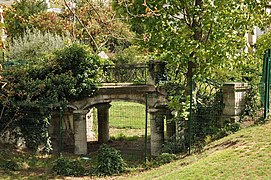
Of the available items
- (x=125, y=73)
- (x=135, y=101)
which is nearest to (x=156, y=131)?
(x=135, y=101)

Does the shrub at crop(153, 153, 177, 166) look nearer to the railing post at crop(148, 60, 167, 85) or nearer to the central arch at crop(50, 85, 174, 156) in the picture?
the central arch at crop(50, 85, 174, 156)

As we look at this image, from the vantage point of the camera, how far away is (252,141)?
9430 millimetres

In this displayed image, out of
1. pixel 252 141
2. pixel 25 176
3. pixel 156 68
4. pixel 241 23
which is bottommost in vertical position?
pixel 25 176

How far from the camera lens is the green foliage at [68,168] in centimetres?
1279

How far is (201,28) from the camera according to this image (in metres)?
11.8

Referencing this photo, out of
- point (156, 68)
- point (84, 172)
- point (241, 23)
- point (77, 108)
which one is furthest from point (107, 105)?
point (241, 23)

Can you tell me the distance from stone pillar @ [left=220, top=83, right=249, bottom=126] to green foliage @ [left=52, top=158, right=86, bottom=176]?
5.08 metres

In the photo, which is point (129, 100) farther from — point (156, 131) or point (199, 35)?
point (199, 35)

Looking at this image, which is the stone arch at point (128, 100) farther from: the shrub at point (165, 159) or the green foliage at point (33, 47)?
the green foliage at point (33, 47)

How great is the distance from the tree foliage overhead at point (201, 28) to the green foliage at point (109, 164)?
377 cm

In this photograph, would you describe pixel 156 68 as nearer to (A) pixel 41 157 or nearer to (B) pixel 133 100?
(B) pixel 133 100

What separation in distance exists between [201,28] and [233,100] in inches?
99.7

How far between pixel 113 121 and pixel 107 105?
6.57 meters

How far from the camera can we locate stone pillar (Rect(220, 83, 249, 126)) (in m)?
12.0
